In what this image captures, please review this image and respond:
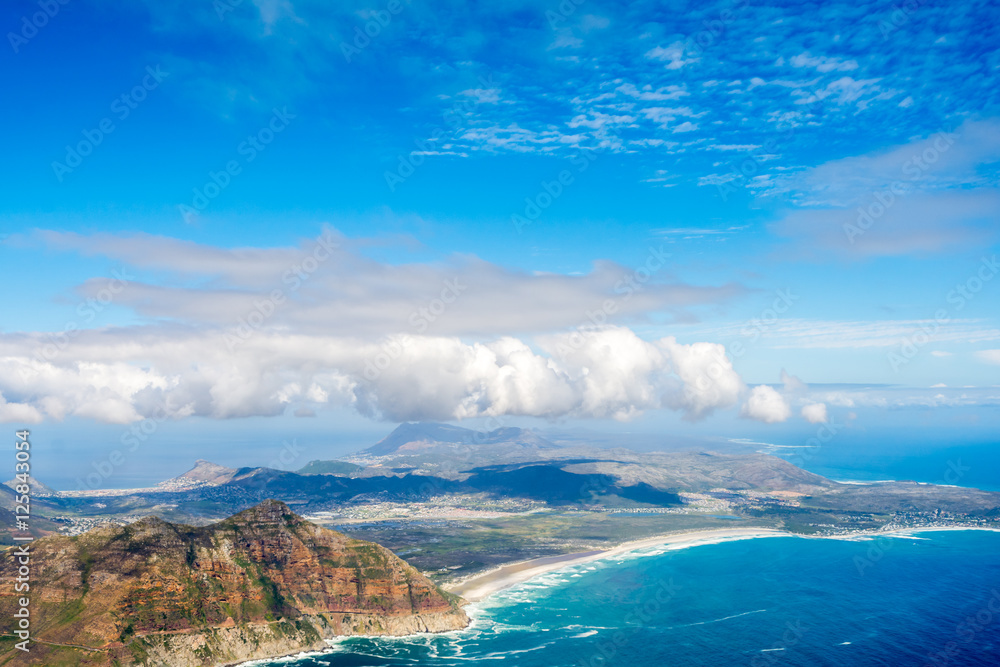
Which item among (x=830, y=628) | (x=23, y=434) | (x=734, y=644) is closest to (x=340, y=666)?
(x=23, y=434)

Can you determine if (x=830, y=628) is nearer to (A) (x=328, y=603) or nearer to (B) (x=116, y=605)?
(A) (x=328, y=603)

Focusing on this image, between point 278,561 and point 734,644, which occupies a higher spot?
point 278,561

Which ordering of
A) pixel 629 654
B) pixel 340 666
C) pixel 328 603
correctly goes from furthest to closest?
pixel 328 603 → pixel 629 654 → pixel 340 666

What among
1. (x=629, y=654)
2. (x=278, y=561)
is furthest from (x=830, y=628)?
(x=278, y=561)

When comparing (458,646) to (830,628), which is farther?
(830,628)

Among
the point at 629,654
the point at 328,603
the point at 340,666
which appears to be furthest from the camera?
the point at 328,603

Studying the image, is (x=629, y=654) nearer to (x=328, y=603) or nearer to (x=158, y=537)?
(x=328, y=603)

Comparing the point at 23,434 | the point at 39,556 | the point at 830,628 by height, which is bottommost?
the point at 830,628
